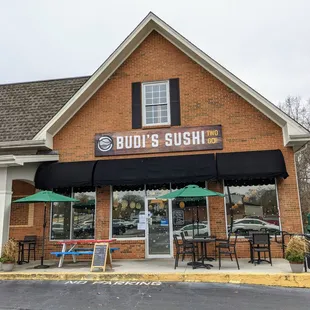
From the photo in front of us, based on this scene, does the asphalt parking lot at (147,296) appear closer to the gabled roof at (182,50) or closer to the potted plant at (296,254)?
the potted plant at (296,254)

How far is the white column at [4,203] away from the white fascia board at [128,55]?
2121 mm

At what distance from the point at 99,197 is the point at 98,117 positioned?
10.3 feet

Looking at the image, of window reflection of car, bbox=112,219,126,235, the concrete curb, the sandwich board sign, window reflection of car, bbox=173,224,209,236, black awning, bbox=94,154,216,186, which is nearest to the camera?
the concrete curb

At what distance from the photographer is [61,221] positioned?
1297cm

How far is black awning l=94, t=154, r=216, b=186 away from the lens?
11570mm

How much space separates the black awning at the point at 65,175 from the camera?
40.2ft

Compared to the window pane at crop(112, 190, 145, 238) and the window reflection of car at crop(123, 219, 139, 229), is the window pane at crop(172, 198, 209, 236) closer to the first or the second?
the window pane at crop(112, 190, 145, 238)

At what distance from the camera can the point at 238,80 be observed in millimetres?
12008

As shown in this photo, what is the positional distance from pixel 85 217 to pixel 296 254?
7566mm

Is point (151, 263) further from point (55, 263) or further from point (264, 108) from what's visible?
point (264, 108)

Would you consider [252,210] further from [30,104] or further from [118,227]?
[30,104]

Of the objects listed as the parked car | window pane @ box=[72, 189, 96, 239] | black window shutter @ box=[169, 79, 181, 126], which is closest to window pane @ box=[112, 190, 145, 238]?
window pane @ box=[72, 189, 96, 239]

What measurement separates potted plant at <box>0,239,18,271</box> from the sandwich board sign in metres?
2.54

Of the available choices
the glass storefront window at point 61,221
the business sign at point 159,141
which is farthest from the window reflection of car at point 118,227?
the business sign at point 159,141
